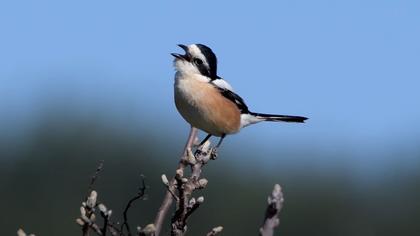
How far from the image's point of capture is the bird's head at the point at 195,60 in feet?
38.0

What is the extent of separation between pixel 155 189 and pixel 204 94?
57.2m

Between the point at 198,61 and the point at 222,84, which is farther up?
the point at 198,61

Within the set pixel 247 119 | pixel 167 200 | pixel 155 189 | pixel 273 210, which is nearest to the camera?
pixel 273 210

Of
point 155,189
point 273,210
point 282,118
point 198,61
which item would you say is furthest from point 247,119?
point 155,189

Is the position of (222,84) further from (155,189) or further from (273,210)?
(155,189)

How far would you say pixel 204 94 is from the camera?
1193 cm

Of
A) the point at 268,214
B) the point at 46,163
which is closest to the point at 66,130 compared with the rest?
the point at 46,163

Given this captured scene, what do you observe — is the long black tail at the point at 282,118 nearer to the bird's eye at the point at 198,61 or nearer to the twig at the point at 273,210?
the bird's eye at the point at 198,61

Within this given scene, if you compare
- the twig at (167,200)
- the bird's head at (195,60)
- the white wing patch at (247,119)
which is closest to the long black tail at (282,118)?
the white wing patch at (247,119)

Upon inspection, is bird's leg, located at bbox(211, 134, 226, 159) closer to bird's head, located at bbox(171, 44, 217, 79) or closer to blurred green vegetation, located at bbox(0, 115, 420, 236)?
bird's head, located at bbox(171, 44, 217, 79)

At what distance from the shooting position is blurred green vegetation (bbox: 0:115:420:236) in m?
65.9

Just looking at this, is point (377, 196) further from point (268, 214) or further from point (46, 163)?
point (268, 214)

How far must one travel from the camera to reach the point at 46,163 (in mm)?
82188

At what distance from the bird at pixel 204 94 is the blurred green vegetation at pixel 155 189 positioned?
44.2 meters
